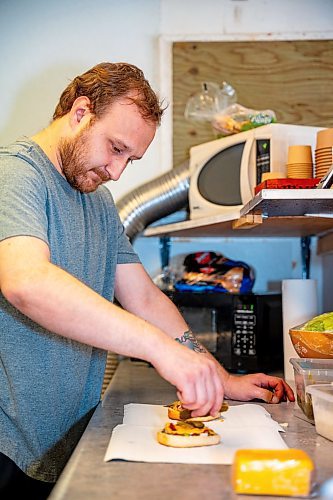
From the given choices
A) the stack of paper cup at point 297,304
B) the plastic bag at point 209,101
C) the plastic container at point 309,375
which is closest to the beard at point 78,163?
the plastic container at point 309,375

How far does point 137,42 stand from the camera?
2629 millimetres

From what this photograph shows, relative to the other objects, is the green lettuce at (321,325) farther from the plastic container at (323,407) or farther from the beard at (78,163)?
the beard at (78,163)

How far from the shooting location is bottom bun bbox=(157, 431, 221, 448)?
1206 millimetres

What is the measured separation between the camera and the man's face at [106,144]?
1500 millimetres

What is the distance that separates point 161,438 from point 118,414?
0.97 feet

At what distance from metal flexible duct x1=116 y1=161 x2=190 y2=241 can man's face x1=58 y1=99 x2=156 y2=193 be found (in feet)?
2.81

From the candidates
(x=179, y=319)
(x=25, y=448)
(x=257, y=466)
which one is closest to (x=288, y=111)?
(x=179, y=319)

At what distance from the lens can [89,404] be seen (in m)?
1.65

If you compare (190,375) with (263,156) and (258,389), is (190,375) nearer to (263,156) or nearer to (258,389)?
(258,389)

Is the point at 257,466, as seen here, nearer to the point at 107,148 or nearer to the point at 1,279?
the point at 1,279

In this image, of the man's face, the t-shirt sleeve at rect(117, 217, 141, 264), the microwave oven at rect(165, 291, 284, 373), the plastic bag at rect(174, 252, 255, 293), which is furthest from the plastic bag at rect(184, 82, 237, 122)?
the man's face

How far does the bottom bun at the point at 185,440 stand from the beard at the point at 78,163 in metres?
0.61

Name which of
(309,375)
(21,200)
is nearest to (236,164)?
(309,375)

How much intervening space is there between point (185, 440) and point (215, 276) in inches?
45.3
